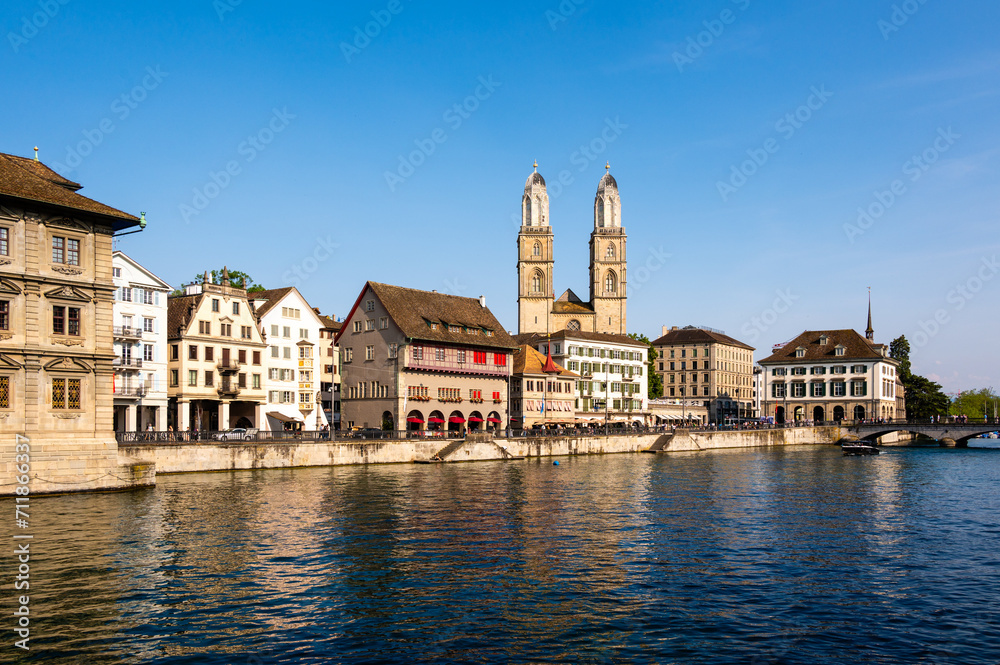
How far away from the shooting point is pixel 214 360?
2862 inches

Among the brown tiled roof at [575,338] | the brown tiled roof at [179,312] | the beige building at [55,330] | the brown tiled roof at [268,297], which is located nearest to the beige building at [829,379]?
the brown tiled roof at [575,338]

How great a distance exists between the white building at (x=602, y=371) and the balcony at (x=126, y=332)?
54.5 metres

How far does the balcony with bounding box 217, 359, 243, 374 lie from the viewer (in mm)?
73125

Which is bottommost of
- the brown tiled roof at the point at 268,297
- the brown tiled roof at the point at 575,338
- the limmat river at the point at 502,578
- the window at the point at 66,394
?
the limmat river at the point at 502,578

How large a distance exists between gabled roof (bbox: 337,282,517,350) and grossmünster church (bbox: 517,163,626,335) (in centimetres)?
6200

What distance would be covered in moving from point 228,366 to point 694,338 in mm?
109132

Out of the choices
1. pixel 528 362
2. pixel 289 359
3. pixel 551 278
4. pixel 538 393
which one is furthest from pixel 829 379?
pixel 289 359

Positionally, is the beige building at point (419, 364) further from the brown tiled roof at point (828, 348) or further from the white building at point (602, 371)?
the brown tiled roof at point (828, 348)

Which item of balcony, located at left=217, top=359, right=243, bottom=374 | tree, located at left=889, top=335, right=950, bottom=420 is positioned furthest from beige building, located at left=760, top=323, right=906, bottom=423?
balcony, located at left=217, top=359, right=243, bottom=374

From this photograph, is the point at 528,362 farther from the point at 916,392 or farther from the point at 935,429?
the point at 916,392

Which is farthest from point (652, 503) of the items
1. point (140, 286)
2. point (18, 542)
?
point (140, 286)

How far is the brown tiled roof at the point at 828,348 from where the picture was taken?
140m

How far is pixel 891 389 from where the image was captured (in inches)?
5778

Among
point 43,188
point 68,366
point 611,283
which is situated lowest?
point 68,366
